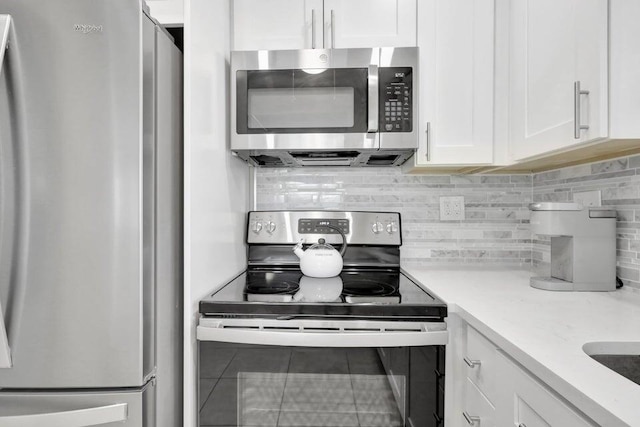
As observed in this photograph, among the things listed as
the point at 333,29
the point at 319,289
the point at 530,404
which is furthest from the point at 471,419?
the point at 333,29

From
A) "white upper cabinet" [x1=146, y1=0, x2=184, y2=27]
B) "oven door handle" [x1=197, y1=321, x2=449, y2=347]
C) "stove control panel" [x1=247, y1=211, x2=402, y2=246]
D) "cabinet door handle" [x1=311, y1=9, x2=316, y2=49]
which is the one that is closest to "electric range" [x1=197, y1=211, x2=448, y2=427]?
"oven door handle" [x1=197, y1=321, x2=449, y2=347]

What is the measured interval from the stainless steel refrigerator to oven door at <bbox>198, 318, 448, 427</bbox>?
24 centimetres

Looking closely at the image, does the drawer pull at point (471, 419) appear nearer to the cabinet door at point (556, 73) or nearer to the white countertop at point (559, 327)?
the white countertop at point (559, 327)

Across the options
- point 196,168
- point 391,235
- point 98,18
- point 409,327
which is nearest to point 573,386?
point 409,327

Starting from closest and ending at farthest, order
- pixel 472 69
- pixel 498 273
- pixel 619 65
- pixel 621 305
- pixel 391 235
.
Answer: pixel 619 65 → pixel 621 305 → pixel 472 69 → pixel 498 273 → pixel 391 235

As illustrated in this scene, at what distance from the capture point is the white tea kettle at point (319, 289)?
1.19 meters

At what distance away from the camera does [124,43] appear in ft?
3.11

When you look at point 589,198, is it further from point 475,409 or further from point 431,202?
point 475,409

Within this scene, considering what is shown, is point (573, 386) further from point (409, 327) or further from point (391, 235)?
point (391, 235)

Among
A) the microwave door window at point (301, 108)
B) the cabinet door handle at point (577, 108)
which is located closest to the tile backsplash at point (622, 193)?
the cabinet door handle at point (577, 108)

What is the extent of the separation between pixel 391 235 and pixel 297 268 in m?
0.48

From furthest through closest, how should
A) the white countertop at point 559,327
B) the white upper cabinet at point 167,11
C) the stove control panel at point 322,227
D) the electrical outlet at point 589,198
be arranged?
the stove control panel at point 322,227, the electrical outlet at point 589,198, the white upper cabinet at point 167,11, the white countertop at point 559,327

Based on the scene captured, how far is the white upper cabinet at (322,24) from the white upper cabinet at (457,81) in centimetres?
10

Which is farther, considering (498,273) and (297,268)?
(297,268)
